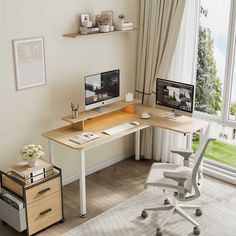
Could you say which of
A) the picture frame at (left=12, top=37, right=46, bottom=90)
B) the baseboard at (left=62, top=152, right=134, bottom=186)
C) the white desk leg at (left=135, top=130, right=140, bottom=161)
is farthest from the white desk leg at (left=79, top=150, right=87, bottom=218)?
the white desk leg at (left=135, top=130, right=140, bottom=161)

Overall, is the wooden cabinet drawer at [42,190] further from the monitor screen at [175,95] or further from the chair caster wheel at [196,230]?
the monitor screen at [175,95]

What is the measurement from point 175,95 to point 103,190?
4.41 ft

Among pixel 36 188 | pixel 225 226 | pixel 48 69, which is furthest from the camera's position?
pixel 48 69

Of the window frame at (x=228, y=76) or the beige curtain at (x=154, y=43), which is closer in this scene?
the window frame at (x=228, y=76)

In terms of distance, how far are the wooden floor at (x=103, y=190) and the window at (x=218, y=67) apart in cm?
97

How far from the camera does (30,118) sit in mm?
4297

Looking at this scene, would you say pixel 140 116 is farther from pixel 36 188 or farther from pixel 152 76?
pixel 36 188

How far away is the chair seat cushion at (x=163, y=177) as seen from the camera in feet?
12.3

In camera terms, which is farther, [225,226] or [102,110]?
[102,110]

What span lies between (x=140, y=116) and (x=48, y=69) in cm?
121

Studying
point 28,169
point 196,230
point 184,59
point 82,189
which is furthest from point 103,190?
point 184,59

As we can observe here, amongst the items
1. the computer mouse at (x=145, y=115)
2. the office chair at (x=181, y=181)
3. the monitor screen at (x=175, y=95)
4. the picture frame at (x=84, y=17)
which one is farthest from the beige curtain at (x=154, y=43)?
the office chair at (x=181, y=181)

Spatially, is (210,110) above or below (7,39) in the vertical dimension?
below

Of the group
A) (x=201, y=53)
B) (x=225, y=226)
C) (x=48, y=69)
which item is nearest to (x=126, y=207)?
(x=225, y=226)
